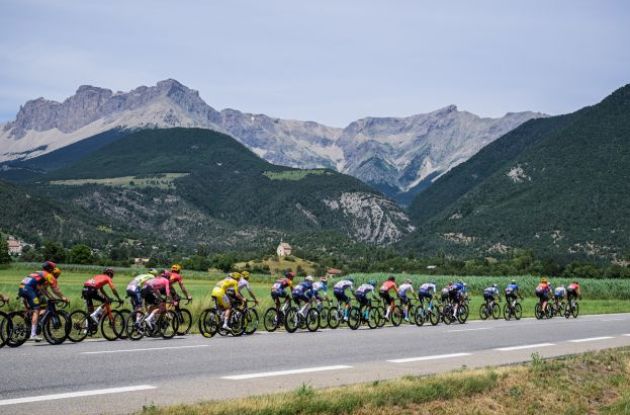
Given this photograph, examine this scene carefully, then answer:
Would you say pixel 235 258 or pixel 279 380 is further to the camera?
pixel 235 258

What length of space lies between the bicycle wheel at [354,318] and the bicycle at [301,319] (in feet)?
5.20

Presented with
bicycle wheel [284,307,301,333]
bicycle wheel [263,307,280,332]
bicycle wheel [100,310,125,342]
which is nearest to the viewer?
bicycle wheel [100,310,125,342]

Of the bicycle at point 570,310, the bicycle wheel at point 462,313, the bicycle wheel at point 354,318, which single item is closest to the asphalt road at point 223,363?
the bicycle wheel at point 354,318

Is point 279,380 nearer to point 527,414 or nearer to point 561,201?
point 527,414

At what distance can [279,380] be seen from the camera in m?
11.2

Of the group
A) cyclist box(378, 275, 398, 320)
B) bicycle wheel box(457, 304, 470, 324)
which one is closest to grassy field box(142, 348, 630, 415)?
cyclist box(378, 275, 398, 320)

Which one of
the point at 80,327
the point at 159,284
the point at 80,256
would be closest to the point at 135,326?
the point at 159,284

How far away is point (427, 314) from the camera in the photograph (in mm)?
28000

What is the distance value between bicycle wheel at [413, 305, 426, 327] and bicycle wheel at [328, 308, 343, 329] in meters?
3.89

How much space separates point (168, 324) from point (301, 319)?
17.1ft

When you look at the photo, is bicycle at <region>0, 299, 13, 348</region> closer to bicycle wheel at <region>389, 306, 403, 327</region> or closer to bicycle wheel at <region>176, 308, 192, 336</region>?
bicycle wheel at <region>176, 308, 192, 336</region>

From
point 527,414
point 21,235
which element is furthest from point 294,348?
point 21,235

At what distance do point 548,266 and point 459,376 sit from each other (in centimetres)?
10430

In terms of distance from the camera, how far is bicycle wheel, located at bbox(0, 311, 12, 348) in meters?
14.7
